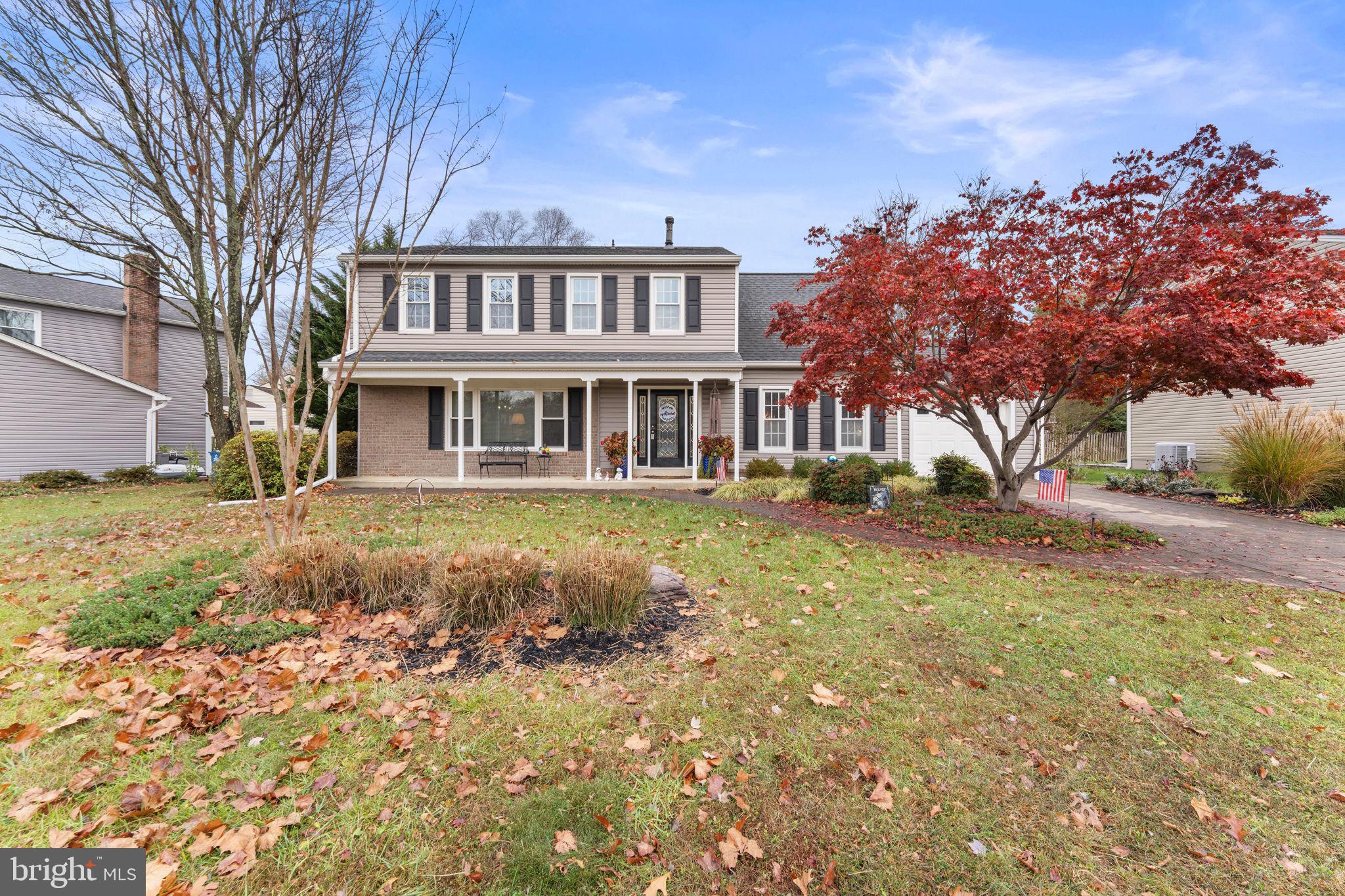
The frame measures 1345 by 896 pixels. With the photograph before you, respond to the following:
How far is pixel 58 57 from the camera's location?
7543 millimetres

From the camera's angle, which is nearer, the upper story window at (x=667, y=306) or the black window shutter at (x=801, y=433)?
the upper story window at (x=667, y=306)

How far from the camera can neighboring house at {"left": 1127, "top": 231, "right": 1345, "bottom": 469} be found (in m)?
12.9

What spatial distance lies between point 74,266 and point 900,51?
17.9m

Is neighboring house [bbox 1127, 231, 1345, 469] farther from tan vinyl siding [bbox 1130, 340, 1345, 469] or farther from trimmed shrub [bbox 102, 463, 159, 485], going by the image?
trimmed shrub [bbox 102, 463, 159, 485]

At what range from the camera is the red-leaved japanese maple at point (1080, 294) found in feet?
21.3

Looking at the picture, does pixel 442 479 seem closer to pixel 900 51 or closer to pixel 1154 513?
pixel 900 51

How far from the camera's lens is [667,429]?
1460 centimetres

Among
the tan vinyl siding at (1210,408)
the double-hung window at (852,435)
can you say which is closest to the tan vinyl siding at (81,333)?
the double-hung window at (852,435)

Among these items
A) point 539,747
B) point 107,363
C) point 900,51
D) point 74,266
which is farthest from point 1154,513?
point 107,363

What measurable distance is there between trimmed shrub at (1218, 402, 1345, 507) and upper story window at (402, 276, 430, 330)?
1828 centimetres

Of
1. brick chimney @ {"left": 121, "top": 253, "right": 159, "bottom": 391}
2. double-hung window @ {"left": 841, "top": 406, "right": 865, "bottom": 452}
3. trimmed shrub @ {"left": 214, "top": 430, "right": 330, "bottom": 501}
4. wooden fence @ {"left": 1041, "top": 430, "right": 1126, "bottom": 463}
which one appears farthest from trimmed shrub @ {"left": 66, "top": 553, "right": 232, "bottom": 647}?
wooden fence @ {"left": 1041, "top": 430, "right": 1126, "bottom": 463}

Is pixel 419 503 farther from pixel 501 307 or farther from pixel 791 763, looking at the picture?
pixel 501 307

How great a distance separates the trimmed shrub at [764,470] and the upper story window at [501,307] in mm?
7113

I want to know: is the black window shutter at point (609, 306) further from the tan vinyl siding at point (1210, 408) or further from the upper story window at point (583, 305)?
the tan vinyl siding at point (1210, 408)
